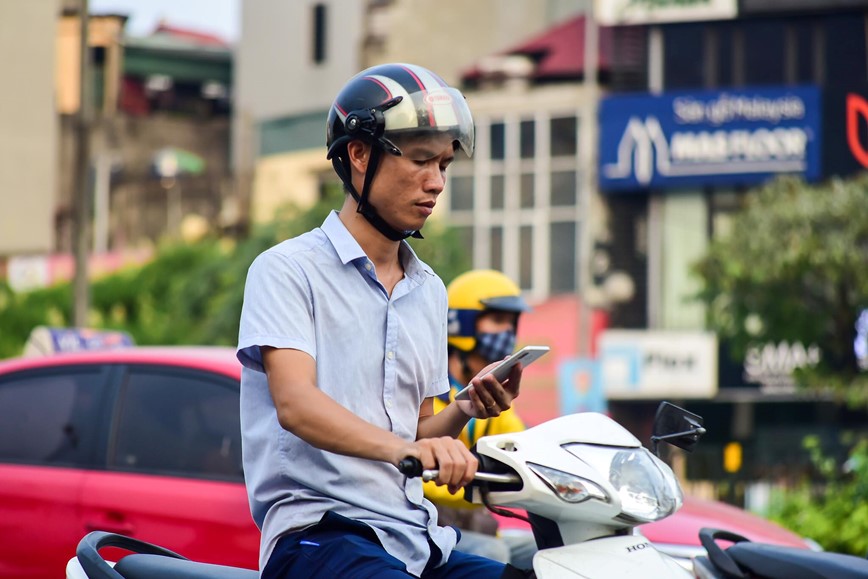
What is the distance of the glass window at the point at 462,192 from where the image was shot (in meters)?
30.0

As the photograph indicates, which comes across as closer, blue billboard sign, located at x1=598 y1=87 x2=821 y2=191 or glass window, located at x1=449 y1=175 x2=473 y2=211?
blue billboard sign, located at x1=598 y1=87 x2=821 y2=191

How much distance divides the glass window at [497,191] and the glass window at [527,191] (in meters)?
0.40

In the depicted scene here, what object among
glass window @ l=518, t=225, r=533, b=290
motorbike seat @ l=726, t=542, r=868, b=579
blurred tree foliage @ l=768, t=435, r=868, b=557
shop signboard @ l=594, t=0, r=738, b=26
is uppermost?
shop signboard @ l=594, t=0, r=738, b=26

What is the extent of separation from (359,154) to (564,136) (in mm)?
26160

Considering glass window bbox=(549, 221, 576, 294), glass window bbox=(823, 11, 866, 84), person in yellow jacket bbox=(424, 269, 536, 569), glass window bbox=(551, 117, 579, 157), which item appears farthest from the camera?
glass window bbox=(549, 221, 576, 294)

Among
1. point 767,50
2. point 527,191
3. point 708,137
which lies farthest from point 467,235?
point 767,50

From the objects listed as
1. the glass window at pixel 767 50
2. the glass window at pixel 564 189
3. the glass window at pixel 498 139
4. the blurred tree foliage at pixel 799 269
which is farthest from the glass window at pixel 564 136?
the blurred tree foliage at pixel 799 269

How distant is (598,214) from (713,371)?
3.66 m

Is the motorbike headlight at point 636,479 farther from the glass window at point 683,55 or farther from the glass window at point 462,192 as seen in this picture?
A: the glass window at point 462,192

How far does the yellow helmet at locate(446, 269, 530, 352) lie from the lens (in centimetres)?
550

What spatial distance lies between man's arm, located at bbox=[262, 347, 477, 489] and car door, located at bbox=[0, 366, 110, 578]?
11.3 ft

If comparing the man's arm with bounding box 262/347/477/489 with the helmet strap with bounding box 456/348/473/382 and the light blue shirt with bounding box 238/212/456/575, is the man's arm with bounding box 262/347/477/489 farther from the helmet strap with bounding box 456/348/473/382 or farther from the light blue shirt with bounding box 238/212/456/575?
the helmet strap with bounding box 456/348/473/382

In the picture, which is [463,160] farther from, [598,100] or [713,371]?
[713,371]

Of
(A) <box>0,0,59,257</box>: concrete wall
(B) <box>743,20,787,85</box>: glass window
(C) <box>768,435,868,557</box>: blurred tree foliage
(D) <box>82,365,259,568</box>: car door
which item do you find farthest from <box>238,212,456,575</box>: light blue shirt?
(B) <box>743,20,787,85</box>: glass window
